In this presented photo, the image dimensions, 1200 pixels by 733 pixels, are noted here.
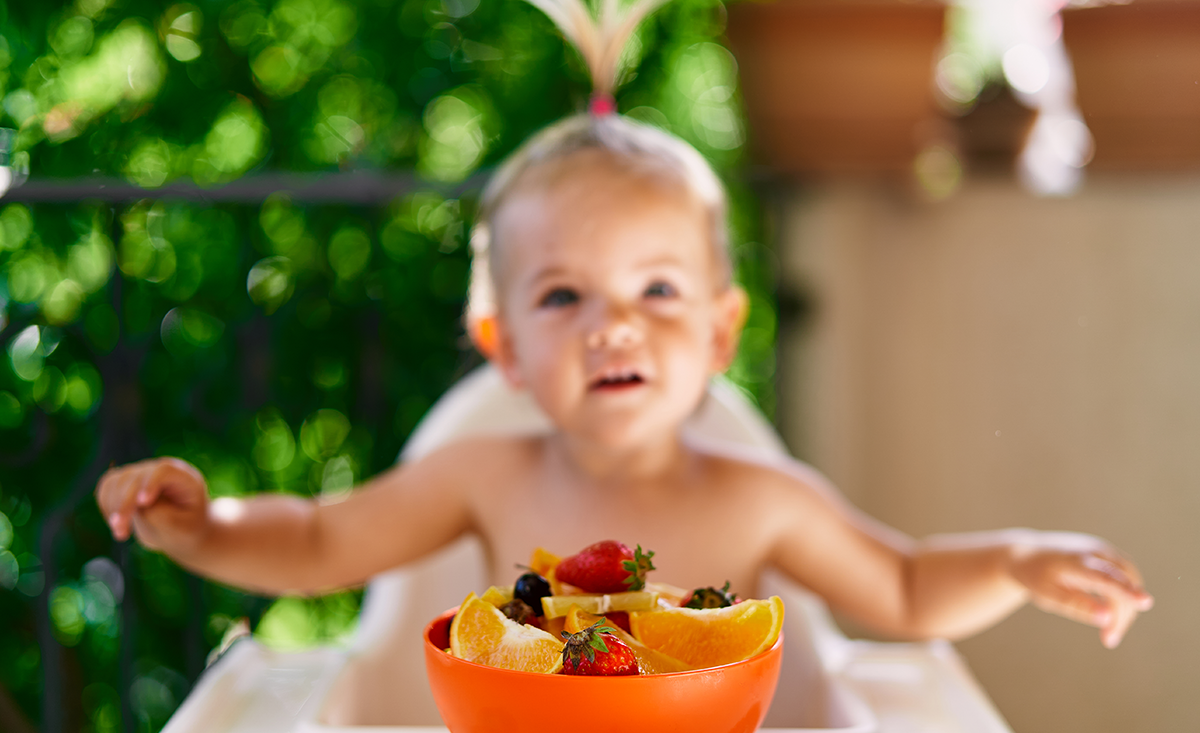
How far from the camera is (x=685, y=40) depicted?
199 centimetres

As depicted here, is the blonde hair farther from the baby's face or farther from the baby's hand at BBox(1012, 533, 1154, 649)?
the baby's hand at BBox(1012, 533, 1154, 649)

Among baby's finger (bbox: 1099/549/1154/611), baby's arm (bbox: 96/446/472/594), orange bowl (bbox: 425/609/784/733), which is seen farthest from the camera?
baby's arm (bbox: 96/446/472/594)

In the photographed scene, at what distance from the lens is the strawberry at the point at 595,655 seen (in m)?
0.47

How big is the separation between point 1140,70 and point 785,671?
1045 mm

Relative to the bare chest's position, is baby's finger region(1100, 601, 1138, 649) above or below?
above

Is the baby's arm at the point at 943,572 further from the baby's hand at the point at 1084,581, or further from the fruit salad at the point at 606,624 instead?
the fruit salad at the point at 606,624

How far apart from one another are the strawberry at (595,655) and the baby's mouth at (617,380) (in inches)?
14.5

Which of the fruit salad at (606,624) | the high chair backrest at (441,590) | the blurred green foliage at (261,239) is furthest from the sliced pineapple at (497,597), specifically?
the blurred green foliage at (261,239)

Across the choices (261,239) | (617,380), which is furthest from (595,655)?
(261,239)

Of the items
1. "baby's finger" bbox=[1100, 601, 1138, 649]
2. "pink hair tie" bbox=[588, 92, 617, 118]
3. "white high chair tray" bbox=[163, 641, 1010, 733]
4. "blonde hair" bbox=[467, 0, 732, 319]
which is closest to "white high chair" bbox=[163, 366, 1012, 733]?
"white high chair tray" bbox=[163, 641, 1010, 733]

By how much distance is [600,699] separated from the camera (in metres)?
0.47

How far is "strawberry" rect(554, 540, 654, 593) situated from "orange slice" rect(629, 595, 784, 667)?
3 centimetres

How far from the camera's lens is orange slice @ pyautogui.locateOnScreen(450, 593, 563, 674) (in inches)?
19.3

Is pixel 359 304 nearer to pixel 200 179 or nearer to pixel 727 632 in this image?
pixel 200 179
